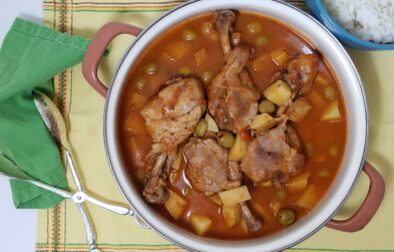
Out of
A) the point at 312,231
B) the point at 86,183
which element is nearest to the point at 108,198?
the point at 86,183

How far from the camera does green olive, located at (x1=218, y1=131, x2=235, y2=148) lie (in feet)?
6.40

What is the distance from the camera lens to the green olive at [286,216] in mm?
1979

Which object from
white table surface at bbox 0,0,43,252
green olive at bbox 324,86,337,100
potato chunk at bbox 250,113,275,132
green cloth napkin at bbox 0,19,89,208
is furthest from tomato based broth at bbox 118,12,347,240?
white table surface at bbox 0,0,43,252

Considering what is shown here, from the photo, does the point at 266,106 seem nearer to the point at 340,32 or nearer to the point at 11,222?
the point at 340,32

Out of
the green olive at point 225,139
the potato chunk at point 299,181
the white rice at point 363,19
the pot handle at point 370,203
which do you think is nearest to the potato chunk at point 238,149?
the green olive at point 225,139

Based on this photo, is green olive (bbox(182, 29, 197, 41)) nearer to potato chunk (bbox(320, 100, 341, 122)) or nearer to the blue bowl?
the blue bowl

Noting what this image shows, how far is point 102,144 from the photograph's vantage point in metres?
2.12

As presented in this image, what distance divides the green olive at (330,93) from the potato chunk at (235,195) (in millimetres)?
489

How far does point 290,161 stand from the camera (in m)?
1.92

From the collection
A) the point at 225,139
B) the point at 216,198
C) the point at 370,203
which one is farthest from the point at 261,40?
the point at 370,203

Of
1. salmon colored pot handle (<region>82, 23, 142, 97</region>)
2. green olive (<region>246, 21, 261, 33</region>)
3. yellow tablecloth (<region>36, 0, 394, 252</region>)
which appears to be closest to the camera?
salmon colored pot handle (<region>82, 23, 142, 97</region>)

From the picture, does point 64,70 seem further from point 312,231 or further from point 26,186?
point 312,231

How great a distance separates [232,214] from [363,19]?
3.14 ft

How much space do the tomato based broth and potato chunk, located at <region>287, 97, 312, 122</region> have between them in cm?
4
